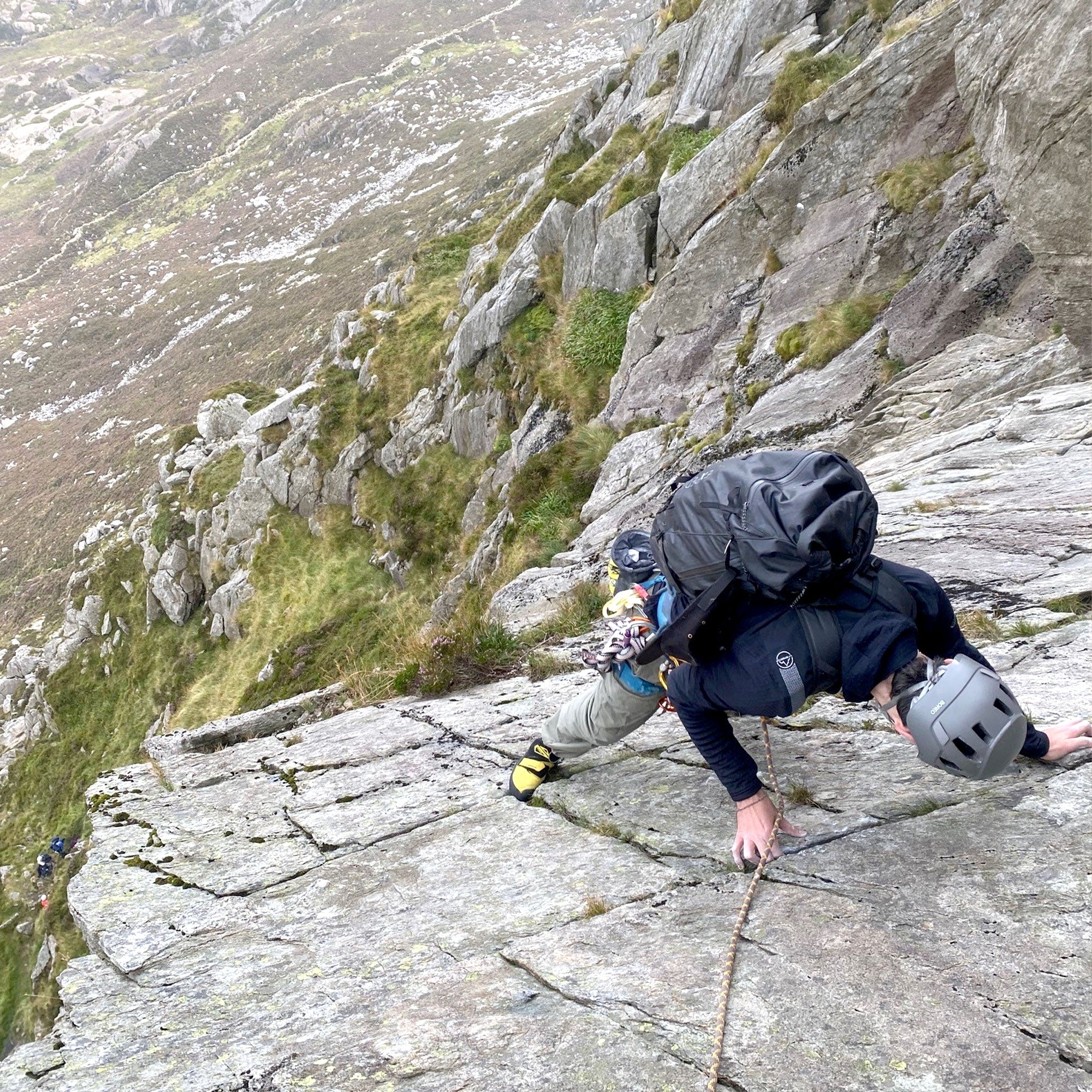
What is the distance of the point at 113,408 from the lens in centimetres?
10588

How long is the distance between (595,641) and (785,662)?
5870mm

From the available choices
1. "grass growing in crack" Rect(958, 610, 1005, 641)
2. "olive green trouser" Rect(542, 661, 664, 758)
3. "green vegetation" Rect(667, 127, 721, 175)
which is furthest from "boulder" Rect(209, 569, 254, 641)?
"grass growing in crack" Rect(958, 610, 1005, 641)

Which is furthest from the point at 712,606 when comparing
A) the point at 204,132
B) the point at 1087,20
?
the point at 204,132

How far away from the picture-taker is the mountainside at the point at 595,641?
3.31 meters

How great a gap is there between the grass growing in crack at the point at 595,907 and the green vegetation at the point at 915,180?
46.6 feet

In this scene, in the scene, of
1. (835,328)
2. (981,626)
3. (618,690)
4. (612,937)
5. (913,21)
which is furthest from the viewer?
(913,21)

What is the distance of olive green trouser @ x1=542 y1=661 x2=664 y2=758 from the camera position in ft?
16.6

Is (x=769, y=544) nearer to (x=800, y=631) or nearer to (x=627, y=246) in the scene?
(x=800, y=631)

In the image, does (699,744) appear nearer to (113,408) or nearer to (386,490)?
(386,490)

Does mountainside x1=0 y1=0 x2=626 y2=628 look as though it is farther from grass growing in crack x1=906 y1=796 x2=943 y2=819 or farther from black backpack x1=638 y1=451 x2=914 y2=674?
grass growing in crack x1=906 y1=796 x2=943 y2=819

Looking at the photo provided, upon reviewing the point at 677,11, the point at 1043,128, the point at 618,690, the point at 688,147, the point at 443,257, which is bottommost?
the point at 618,690

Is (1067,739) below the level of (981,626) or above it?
above

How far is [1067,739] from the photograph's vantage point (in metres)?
4.15

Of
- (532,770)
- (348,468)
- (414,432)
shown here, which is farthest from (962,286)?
(348,468)
